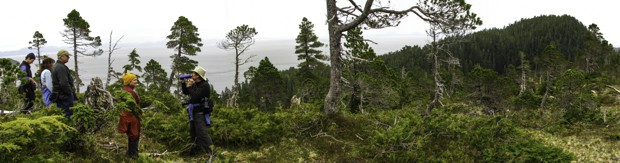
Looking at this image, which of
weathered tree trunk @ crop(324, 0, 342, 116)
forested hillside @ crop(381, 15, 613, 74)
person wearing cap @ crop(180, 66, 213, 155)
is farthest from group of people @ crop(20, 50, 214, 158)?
forested hillside @ crop(381, 15, 613, 74)

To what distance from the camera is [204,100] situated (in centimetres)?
636

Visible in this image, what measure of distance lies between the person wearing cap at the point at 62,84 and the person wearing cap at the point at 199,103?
200cm

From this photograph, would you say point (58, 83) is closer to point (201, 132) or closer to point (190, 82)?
point (190, 82)

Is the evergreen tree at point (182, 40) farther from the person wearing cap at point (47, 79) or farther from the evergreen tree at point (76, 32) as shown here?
the person wearing cap at point (47, 79)

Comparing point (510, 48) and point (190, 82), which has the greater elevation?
point (510, 48)

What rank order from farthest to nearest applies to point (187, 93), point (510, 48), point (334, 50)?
point (510, 48), point (334, 50), point (187, 93)

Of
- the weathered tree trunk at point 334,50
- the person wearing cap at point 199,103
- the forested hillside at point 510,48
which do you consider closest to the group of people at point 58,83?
the person wearing cap at point 199,103

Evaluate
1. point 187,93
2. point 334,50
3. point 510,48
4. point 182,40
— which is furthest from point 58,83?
point 510,48

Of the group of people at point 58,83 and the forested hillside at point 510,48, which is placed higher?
the forested hillside at point 510,48

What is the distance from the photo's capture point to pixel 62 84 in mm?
6180

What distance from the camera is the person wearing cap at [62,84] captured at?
6.10 meters

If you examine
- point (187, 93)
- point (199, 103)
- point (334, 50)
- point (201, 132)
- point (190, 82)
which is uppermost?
point (334, 50)

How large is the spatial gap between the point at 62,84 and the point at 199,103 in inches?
92.7

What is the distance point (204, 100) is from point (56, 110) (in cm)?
227
